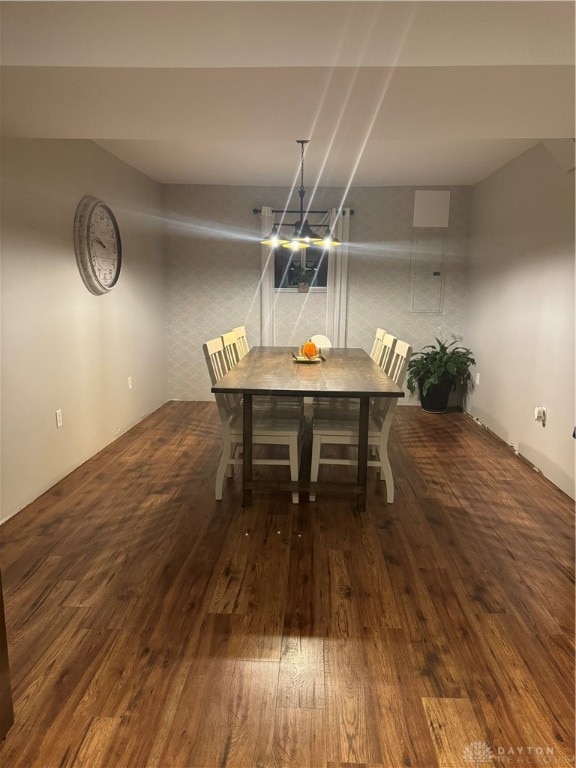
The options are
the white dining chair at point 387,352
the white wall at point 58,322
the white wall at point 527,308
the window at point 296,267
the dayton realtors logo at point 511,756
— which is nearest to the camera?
the dayton realtors logo at point 511,756

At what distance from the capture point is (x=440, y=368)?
4.99 m

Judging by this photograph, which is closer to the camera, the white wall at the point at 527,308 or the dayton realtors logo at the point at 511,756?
the dayton realtors logo at the point at 511,756

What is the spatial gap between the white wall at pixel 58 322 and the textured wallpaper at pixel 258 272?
80cm

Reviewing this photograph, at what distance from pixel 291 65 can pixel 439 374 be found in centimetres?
367

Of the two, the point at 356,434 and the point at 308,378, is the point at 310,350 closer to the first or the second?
the point at 308,378

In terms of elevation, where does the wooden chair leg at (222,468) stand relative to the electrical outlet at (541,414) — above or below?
below

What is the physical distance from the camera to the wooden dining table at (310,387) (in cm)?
263

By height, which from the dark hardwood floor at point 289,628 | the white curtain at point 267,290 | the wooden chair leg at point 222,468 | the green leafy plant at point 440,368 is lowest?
the dark hardwood floor at point 289,628

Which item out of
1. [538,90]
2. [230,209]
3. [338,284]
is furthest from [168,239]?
[538,90]

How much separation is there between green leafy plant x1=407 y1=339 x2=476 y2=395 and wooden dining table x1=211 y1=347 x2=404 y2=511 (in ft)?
5.91

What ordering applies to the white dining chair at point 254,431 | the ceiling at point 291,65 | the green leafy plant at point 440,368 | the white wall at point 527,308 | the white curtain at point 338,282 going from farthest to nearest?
the white curtain at point 338,282
the green leafy plant at point 440,368
the white wall at point 527,308
the white dining chair at point 254,431
the ceiling at point 291,65

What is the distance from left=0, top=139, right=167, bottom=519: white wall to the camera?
2734 millimetres

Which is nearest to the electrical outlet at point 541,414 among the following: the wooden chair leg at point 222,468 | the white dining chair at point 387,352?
the white dining chair at point 387,352

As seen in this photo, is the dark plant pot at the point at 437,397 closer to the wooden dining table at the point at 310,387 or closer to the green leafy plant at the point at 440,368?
the green leafy plant at the point at 440,368
